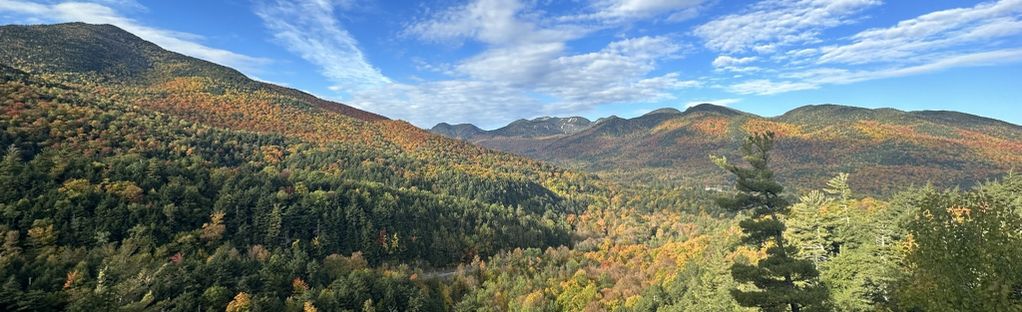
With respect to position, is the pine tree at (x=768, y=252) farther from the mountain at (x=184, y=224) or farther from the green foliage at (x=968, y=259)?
the mountain at (x=184, y=224)

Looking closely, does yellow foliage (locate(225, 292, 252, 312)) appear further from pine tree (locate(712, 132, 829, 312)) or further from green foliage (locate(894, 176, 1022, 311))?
green foliage (locate(894, 176, 1022, 311))

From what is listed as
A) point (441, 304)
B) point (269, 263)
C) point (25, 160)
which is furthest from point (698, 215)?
point (25, 160)

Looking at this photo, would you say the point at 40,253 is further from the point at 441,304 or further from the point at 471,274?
the point at 471,274

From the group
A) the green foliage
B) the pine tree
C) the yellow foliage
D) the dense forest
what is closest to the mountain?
the dense forest

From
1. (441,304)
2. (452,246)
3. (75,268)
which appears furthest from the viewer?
(452,246)

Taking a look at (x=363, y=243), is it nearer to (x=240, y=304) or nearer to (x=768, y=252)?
(x=240, y=304)

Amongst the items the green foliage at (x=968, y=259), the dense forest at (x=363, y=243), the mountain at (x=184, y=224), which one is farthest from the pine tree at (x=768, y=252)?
the mountain at (x=184, y=224)

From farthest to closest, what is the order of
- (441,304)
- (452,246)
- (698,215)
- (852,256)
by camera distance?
(698,215) → (452,246) → (441,304) → (852,256)

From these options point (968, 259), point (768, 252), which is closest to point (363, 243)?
point (768, 252)
